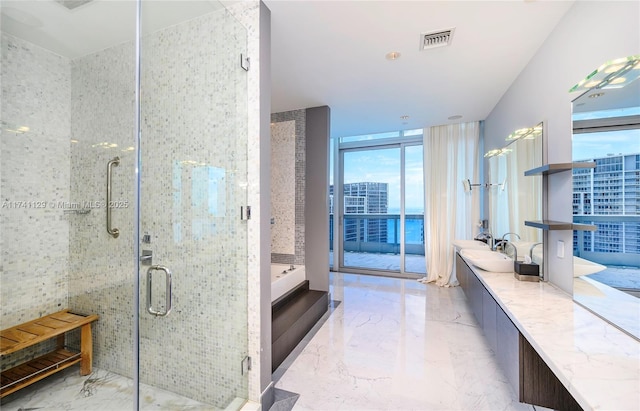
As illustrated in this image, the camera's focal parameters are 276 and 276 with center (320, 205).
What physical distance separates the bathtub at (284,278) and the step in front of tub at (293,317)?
0.09m

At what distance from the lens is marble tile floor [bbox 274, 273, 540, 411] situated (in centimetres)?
188

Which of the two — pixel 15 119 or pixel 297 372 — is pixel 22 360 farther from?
pixel 297 372

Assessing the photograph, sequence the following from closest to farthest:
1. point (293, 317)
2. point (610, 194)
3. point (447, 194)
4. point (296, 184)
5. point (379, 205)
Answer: point (610, 194) → point (293, 317) → point (296, 184) → point (447, 194) → point (379, 205)

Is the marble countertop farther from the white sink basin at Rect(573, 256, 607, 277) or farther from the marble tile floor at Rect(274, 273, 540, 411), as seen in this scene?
the marble tile floor at Rect(274, 273, 540, 411)

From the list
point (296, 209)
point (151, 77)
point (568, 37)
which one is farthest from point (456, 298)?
point (151, 77)

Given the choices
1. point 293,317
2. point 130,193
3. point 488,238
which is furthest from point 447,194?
point 130,193

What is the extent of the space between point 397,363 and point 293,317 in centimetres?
103

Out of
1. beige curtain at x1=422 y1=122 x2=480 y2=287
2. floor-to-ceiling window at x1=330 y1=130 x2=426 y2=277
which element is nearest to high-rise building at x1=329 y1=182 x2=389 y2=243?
floor-to-ceiling window at x1=330 y1=130 x2=426 y2=277

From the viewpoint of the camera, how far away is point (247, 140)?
1821 mm

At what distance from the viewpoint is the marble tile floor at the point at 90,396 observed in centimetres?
151

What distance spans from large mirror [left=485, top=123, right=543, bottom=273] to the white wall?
141 millimetres

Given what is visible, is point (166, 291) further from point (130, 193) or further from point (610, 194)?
point (610, 194)

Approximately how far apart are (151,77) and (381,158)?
14.1ft

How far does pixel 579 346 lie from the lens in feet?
4.22
